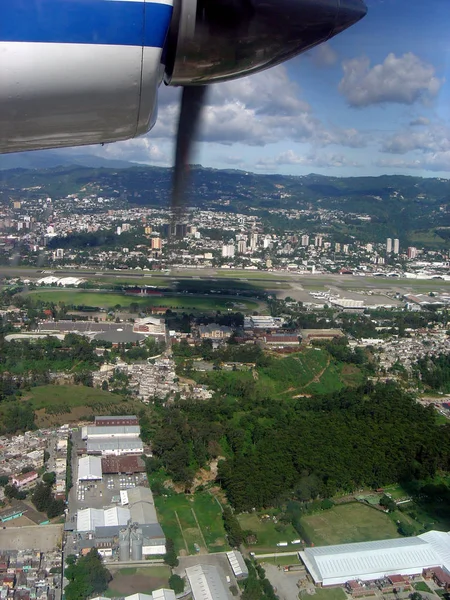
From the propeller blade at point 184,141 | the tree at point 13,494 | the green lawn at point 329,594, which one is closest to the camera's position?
the propeller blade at point 184,141

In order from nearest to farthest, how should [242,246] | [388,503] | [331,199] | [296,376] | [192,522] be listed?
1. [192,522]
2. [388,503]
3. [296,376]
4. [242,246]
5. [331,199]

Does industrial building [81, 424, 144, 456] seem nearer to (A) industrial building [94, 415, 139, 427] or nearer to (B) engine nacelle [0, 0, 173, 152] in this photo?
(A) industrial building [94, 415, 139, 427]

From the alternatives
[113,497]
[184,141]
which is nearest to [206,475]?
[113,497]

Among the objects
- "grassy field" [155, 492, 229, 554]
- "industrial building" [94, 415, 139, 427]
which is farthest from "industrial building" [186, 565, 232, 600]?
"industrial building" [94, 415, 139, 427]

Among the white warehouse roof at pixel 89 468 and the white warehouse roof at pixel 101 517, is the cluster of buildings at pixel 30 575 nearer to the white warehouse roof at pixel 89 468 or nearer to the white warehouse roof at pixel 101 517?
the white warehouse roof at pixel 101 517

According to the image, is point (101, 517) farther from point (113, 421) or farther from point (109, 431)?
point (113, 421)

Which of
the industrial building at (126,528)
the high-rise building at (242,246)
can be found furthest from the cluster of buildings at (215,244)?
the industrial building at (126,528)
